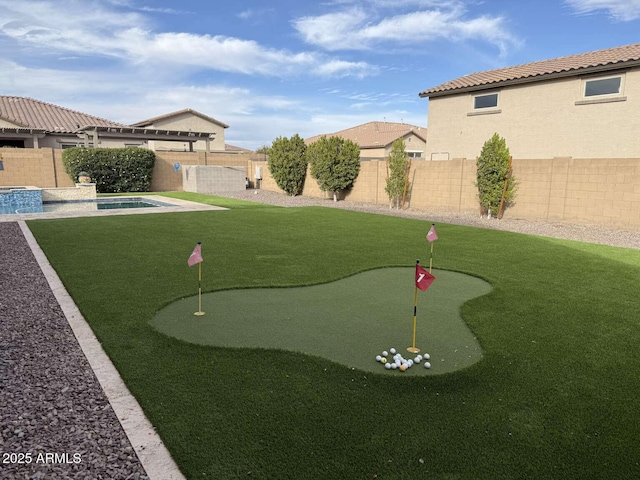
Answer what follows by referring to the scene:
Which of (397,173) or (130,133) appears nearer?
(397,173)

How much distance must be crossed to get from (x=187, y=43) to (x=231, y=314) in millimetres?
17249

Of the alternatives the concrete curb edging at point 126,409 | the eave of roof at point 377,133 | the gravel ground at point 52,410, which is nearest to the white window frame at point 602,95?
the concrete curb edging at point 126,409

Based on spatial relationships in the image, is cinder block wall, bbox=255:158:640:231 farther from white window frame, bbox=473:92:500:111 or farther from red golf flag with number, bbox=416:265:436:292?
red golf flag with number, bbox=416:265:436:292

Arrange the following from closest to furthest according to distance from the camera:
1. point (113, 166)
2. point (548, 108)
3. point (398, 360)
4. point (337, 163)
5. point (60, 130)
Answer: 1. point (398, 360)
2. point (548, 108)
3. point (337, 163)
4. point (113, 166)
5. point (60, 130)

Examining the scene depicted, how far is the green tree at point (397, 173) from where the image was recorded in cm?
1705

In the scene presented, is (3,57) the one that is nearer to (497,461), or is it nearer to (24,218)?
(24,218)

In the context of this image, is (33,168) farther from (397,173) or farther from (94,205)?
(397,173)

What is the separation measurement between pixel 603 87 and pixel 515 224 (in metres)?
6.23

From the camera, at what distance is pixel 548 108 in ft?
53.4

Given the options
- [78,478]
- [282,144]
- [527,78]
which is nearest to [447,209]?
[527,78]

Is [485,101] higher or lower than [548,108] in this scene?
higher

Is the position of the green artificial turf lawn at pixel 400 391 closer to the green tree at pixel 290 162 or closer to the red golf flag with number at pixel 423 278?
the red golf flag with number at pixel 423 278

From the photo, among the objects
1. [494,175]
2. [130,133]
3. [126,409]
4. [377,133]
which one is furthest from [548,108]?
[377,133]

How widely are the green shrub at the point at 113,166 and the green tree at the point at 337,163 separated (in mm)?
10880
